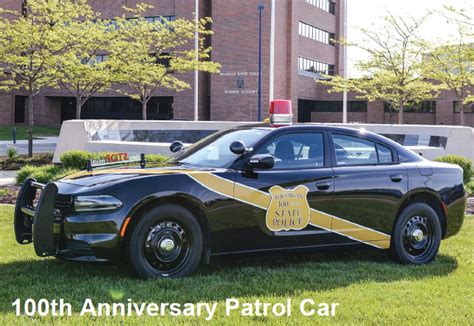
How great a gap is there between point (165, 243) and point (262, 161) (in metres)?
1.16

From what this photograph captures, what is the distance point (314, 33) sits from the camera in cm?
5419

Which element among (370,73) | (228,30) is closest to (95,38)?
(370,73)

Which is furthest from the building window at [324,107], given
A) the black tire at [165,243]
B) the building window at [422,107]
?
the black tire at [165,243]

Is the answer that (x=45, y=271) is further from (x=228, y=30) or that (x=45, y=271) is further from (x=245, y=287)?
(x=228, y=30)

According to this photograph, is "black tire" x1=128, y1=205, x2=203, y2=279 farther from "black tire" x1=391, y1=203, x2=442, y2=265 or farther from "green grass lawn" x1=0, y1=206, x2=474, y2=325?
"black tire" x1=391, y1=203, x2=442, y2=265

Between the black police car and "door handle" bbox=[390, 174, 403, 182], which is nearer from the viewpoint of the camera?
the black police car

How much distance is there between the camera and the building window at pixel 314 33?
5188 cm

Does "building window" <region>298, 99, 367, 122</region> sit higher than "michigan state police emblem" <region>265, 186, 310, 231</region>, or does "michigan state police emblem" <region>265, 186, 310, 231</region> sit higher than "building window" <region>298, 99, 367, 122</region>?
"building window" <region>298, 99, 367, 122</region>

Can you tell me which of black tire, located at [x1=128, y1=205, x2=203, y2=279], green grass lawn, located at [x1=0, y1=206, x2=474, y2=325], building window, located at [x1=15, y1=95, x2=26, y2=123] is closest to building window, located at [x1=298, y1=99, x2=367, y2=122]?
building window, located at [x1=15, y1=95, x2=26, y2=123]

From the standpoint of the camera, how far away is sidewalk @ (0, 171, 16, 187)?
47.4 feet

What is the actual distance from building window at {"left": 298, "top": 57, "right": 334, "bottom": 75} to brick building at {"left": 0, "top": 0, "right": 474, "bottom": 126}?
0.08m

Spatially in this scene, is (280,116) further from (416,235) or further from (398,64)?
(398,64)

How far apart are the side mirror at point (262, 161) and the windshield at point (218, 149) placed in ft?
0.89

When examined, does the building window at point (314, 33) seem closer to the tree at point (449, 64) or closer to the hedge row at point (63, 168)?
the tree at point (449, 64)
